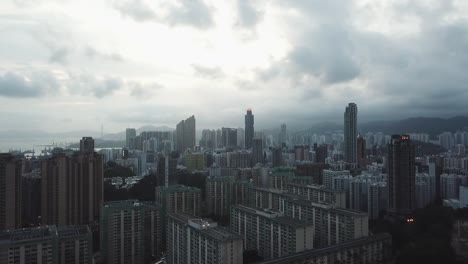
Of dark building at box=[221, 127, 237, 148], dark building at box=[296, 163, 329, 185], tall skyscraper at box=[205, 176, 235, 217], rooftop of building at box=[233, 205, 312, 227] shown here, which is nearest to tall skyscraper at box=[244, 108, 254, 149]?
dark building at box=[221, 127, 237, 148]

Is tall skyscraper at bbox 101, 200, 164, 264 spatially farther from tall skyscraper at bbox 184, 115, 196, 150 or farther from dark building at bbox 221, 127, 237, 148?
dark building at bbox 221, 127, 237, 148

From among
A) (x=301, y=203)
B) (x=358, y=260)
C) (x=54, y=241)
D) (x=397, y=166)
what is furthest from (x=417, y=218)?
(x=54, y=241)

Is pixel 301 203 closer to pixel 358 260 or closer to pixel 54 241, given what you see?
pixel 358 260

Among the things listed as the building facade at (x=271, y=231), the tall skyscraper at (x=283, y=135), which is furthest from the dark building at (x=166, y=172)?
the tall skyscraper at (x=283, y=135)

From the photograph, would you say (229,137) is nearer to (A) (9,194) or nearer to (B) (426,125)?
(B) (426,125)

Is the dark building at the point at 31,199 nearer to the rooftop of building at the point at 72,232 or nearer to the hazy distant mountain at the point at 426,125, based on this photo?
the rooftop of building at the point at 72,232

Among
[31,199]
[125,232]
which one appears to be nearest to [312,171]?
[125,232]
